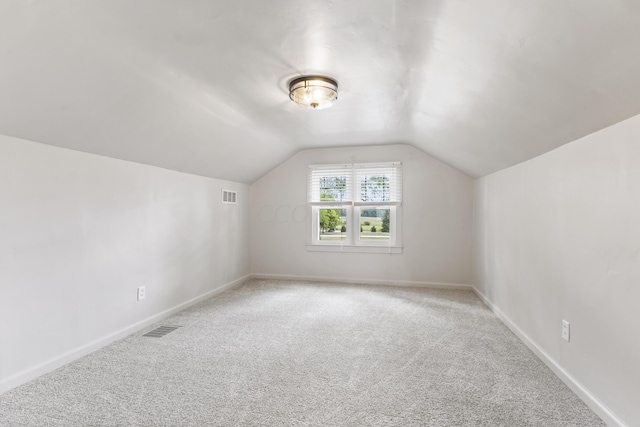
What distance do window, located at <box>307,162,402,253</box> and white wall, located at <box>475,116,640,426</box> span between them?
80.0 inches

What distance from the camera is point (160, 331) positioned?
3.15 meters

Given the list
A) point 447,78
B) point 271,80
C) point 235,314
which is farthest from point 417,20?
point 235,314

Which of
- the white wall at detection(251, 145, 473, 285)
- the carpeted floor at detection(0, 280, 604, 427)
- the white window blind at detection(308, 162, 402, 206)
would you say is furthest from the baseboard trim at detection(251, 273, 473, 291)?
the carpeted floor at detection(0, 280, 604, 427)

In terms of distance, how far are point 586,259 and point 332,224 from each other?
3.66 m

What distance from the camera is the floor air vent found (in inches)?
120

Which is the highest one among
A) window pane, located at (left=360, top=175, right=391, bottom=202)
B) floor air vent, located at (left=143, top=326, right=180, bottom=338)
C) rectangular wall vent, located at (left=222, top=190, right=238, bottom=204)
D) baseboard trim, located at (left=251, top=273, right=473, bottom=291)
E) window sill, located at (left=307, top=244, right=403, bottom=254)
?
window pane, located at (left=360, top=175, right=391, bottom=202)

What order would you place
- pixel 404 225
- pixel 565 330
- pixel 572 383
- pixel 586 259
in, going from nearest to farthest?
pixel 586 259, pixel 572 383, pixel 565 330, pixel 404 225

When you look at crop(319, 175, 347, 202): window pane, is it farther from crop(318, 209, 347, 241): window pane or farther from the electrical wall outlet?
the electrical wall outlet

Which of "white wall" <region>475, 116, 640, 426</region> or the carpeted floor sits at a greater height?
"white wall" <region>475, 116, 640, 426</region>

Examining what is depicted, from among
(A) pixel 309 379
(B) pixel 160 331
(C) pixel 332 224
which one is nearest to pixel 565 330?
(A) pixel 309 379

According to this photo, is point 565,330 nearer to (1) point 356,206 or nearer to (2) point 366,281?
(2) point 366,281

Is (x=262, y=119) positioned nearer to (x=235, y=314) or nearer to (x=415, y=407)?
(x=235, y=314)

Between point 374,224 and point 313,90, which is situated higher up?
point 313,90

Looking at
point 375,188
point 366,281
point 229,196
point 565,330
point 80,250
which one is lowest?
point 366,281
